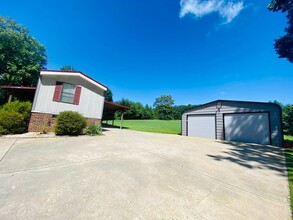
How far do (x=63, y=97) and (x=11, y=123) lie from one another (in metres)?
3.30

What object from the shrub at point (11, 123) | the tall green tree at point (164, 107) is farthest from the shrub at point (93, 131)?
the tall green tree at point (164, 107)

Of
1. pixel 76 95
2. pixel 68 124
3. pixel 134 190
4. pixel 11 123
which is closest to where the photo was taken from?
pixel 134 190

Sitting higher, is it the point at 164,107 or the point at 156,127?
the point at 164,107

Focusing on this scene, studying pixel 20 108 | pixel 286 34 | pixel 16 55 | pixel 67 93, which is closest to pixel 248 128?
pixel 286 34

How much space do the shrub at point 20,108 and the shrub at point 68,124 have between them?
2284mm

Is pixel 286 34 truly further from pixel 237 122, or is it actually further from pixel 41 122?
pixel 41 122

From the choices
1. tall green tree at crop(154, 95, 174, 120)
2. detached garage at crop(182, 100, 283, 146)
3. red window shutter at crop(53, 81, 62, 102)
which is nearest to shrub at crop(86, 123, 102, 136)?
red window shutter at crop(53, 81, 62, 102)

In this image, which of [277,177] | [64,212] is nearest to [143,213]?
[64,212]

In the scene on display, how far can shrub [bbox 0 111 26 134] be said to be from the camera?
21.2 ft

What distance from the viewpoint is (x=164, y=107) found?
5334cm

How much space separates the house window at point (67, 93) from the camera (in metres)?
9.34

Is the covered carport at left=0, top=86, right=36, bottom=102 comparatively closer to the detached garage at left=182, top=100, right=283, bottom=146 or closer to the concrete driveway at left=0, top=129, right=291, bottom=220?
the concrete driveway at left=0, top=129, right=291, bottom=220

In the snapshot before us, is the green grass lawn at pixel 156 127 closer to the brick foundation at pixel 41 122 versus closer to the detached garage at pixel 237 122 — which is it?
the detached garage at pixel 237 122

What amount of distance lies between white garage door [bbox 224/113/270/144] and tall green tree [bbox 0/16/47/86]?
20803 millimetres
